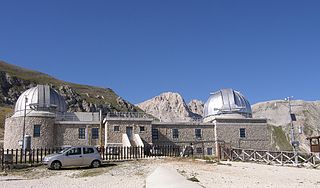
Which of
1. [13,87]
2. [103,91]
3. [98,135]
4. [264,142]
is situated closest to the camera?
[98,135]

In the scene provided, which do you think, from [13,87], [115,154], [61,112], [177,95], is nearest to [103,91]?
[177,95]

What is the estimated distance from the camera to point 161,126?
43.6m

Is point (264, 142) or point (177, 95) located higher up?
point (177, 95)

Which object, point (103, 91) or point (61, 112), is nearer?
point (61, 112)

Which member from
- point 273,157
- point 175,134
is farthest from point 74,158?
point 175,134

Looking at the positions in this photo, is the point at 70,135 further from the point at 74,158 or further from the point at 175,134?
the point at 74,158

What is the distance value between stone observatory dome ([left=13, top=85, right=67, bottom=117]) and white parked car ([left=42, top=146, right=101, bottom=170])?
19016 mm

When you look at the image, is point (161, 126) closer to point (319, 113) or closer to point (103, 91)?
point (319, 113)

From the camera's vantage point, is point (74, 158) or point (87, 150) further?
point (87, 150)

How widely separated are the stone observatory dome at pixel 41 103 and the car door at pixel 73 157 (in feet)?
62.5

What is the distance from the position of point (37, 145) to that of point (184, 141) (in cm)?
1777

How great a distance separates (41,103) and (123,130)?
10635mm

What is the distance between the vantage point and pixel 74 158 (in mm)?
22578

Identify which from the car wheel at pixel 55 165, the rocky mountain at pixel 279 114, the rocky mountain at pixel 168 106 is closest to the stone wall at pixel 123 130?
the car wheel at pixel 55 165
